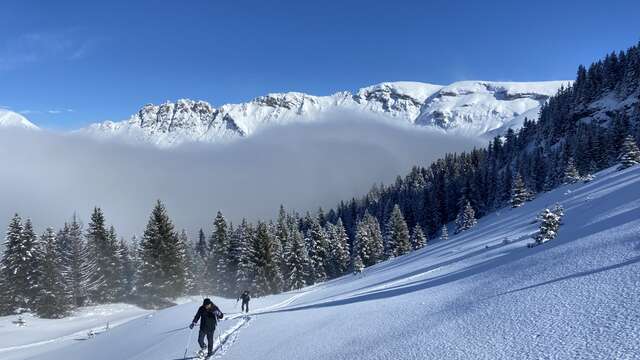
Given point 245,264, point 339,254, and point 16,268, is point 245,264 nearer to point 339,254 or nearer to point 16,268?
point 339,254

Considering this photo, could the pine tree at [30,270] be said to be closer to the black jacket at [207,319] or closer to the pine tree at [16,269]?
the pine tree at [16,269]

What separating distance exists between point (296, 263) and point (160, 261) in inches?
928

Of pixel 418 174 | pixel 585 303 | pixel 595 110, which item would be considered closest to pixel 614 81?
pixel 595 110

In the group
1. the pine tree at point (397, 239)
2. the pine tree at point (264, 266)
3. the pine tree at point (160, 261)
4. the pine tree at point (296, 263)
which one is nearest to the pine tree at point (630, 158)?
the pine tree at point (397, 239)

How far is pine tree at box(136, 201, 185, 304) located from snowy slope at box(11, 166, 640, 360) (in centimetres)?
3556

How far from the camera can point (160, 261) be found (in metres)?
56.4

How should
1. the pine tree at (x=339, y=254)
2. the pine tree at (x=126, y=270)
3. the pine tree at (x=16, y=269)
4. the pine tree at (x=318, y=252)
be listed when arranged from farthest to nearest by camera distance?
the pine tree at (x=339, y=254) → the pine tree at (x=318, y=252) → the pine tree at (x=126, y=270) → the pine tree at (x=16, y=269)

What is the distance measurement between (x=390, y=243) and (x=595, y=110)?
92105 mm

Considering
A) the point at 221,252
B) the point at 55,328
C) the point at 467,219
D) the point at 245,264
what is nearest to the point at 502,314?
the point at 55,328

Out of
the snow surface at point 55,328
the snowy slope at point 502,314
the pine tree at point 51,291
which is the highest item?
the pine tree at point 51,291

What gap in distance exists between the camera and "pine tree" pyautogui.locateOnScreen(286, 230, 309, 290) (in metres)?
73.1

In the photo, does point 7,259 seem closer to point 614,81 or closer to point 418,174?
point 418,174

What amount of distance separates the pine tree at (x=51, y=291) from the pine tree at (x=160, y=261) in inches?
329

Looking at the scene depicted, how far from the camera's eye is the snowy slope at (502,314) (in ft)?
27.0
